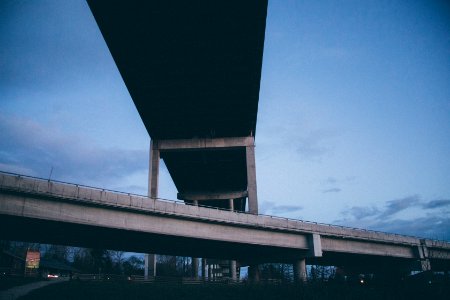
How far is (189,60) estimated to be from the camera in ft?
108

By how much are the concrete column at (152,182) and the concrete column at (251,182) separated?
40.1 feet

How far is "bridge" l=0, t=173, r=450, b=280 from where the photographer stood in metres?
24.0

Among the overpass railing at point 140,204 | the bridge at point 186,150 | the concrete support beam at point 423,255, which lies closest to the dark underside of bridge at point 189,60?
the bridge at point 186,150

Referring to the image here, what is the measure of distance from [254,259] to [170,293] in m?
21.0

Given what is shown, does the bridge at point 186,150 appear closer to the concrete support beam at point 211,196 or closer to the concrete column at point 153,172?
the concrete column at point 153,172

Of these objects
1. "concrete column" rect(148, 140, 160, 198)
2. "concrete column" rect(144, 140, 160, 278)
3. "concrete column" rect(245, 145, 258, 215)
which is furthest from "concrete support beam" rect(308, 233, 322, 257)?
"concrete column" rect(148, 140, 160, 198)

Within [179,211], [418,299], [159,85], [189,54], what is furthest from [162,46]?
[418,299]

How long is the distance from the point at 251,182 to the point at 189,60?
17.8m

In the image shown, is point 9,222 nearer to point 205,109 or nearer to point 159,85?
point 159,85

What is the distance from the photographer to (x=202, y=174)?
195ft

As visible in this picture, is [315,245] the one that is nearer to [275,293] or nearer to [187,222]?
[275,293]

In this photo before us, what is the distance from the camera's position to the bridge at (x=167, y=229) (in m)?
24.0

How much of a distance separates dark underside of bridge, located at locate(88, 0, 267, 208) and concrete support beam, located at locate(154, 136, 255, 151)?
31.2 inches

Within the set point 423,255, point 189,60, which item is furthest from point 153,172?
point 423,255
